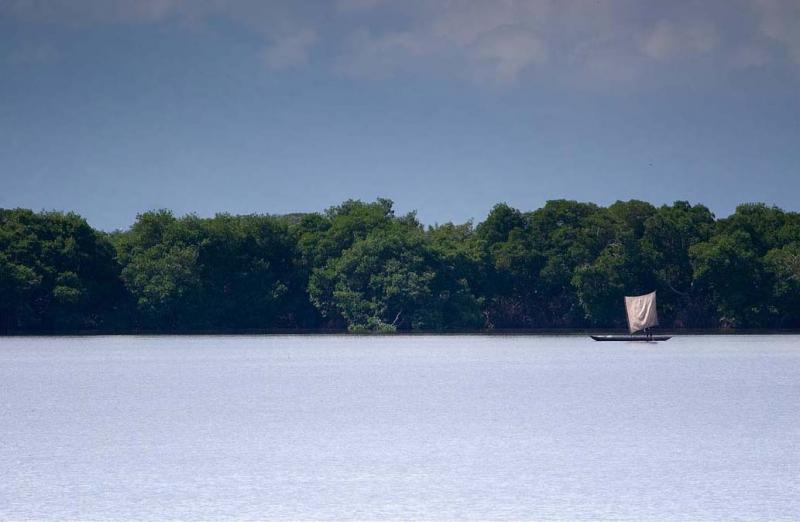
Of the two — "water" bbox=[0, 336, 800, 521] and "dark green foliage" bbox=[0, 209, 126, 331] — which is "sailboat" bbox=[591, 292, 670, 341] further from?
"water" bbox=[0, 336, 800, 521]

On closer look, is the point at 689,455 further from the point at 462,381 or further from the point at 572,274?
the point at 572,274

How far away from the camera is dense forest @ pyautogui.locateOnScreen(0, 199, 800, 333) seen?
11312cm

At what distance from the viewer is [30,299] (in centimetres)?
10862

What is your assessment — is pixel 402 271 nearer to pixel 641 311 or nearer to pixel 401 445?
pixel 641 311

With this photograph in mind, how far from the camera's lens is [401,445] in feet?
85.1

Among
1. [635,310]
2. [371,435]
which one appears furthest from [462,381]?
[635,310]

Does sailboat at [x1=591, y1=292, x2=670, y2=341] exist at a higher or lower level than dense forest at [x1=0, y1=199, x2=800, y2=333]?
lower

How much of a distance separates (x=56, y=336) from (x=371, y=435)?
9136 cm

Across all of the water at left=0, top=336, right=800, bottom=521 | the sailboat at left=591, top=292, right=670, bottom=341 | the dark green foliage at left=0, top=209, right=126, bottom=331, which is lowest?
the water at left=0, top=336, right=800, bottom=521

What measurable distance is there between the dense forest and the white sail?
1318 centimetres

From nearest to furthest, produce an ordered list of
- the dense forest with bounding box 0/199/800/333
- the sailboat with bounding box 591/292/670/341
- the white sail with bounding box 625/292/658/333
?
the sailboat with bounding box 591/292/670/341
the white sail with bounding box 625/292/658/333
the dense forest with bounding box 0/199/800/333

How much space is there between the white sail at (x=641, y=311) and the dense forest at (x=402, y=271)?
13180 mm

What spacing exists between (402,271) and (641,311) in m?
23.7

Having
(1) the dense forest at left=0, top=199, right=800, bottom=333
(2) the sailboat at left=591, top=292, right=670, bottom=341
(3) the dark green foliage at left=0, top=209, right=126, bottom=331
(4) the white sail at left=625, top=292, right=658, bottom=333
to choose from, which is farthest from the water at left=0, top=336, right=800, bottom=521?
(1) the dense forest at left=0, top=199, right=800, bottom=333
